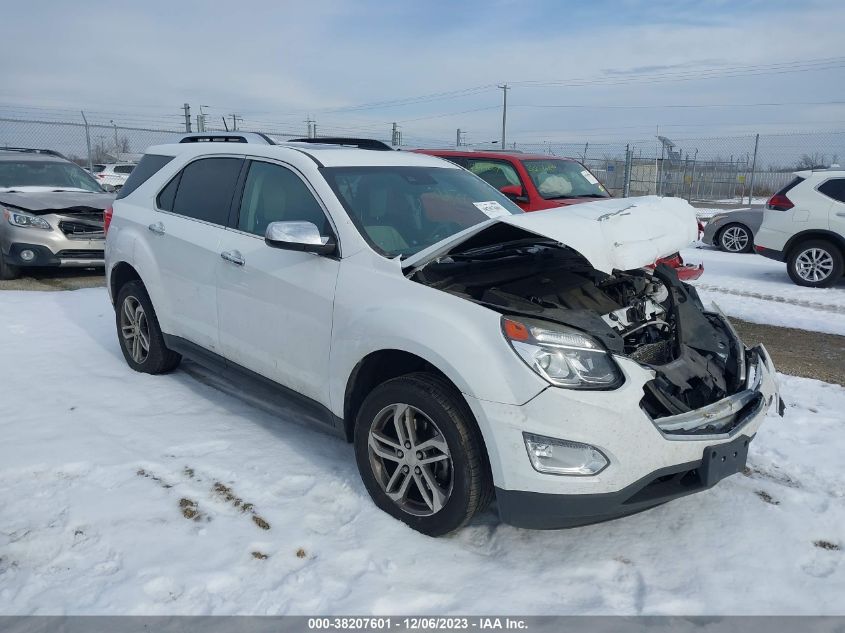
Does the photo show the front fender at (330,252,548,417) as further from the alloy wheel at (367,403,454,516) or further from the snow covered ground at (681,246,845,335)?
the snow covered ground at (681,246,845,335)

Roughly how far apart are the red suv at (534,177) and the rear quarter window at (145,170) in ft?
15.1

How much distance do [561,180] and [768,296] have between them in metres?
3.14

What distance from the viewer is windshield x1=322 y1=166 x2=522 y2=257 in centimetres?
368

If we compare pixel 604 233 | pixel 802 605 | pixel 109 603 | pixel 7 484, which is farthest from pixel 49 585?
pixel 802 605

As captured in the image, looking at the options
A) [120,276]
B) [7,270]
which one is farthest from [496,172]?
[7,270]

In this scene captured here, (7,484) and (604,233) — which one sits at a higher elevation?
(604,233)

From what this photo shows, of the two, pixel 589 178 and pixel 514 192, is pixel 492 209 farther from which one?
pixel 589 178

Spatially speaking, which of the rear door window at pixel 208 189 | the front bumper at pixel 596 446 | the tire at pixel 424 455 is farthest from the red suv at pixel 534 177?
the front bumper at pixel 596 446

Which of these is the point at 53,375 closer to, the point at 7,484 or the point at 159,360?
the point at 159,360

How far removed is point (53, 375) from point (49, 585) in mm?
2870

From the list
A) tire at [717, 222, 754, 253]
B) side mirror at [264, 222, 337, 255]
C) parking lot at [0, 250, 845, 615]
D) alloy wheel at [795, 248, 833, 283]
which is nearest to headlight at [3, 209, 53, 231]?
parking lot at [0, 250, 845, 615]

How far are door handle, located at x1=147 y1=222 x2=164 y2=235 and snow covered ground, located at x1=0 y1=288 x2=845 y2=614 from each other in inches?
51.5

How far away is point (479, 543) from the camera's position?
10.3ft

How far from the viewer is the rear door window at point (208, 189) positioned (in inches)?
173
